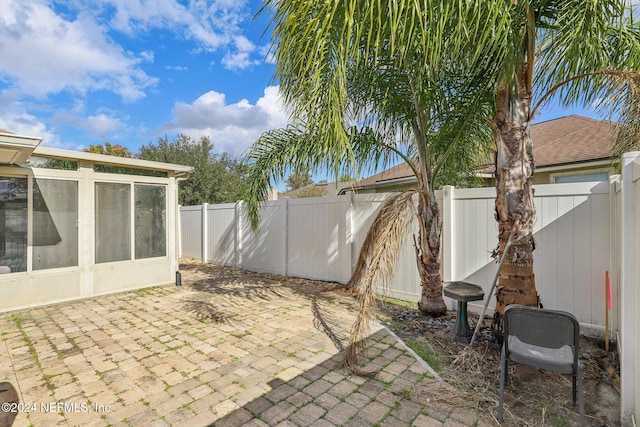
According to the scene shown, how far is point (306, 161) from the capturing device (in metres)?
4.79

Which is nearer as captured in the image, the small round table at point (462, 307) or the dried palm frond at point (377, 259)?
the dried palm frond at point (377, 259)

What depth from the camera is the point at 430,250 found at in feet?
14.4

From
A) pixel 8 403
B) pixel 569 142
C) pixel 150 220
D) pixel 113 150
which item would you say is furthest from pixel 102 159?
pixel 113 150

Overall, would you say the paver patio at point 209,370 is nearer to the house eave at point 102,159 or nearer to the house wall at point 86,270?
the house wall at point 86,270

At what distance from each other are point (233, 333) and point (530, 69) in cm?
486

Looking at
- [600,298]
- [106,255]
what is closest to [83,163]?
[106,255]

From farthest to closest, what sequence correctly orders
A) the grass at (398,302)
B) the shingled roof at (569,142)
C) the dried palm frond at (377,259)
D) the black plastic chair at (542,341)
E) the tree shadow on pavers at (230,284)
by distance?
the shingled roof at (569,142) → the tree shadow on pavers at (230,284) → the grass at (398,302) → the dried palm frond at (377,259) → the black plastic chair at (542,341)

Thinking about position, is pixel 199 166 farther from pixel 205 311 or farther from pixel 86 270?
pixel 205 311

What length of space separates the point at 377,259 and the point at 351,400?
1400mm

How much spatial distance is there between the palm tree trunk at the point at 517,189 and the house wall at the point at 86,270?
6890 millimetres

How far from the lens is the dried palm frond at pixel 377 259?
10.3ft

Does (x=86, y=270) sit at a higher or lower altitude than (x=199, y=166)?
lower

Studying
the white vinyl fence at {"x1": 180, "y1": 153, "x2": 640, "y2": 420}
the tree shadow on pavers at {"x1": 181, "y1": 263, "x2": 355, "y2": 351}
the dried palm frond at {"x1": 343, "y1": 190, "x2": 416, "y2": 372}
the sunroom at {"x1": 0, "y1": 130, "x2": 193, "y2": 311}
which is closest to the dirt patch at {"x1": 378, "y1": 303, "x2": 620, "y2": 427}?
the white vinyl fence at {"x1": 180, "y1": 153, "x2": 640, "y2": 420}

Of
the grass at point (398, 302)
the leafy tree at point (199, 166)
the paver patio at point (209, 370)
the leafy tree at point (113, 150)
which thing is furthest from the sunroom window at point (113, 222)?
the leafy tree at point (113, 150)
